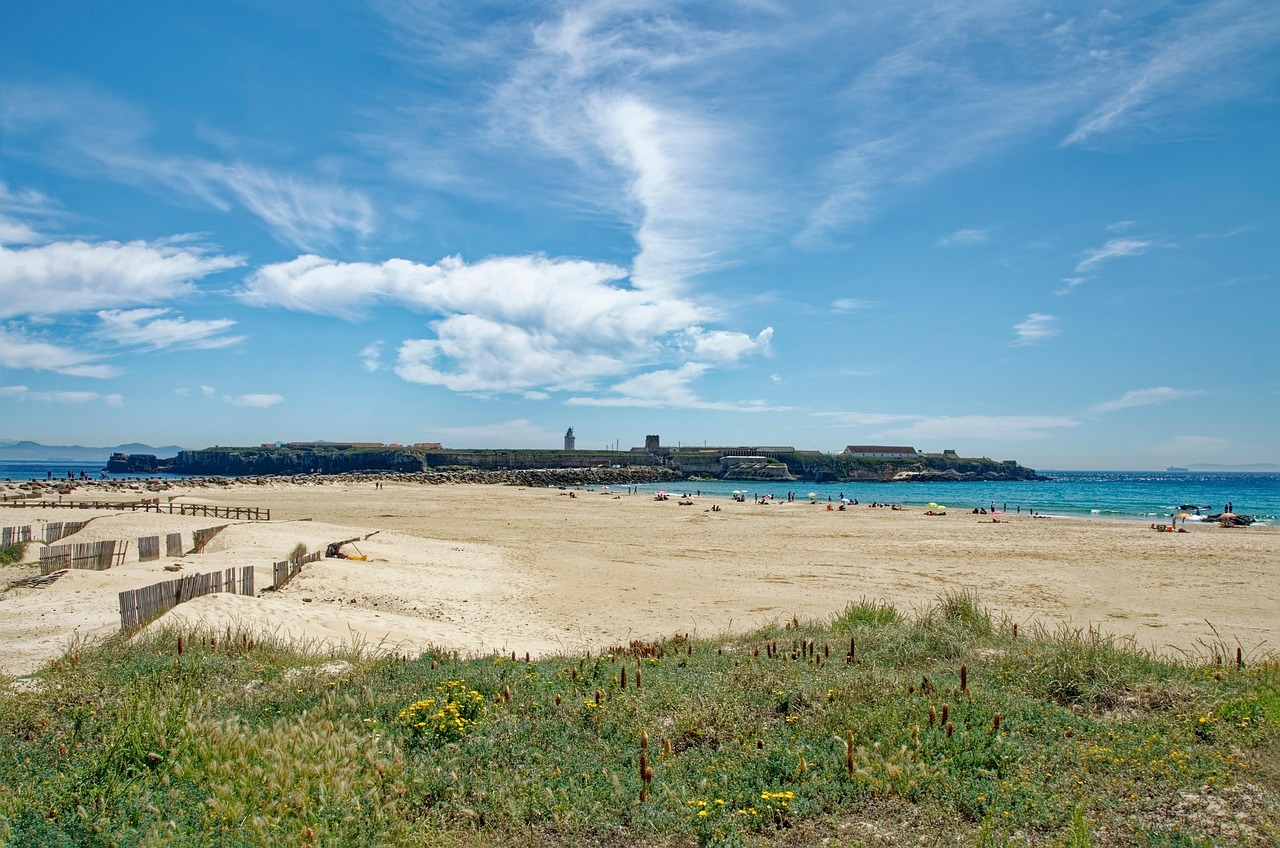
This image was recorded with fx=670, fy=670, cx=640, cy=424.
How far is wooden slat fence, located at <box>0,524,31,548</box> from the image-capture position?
62.5ft

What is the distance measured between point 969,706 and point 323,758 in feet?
18.3

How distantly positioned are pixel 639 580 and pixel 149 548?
1404 cm

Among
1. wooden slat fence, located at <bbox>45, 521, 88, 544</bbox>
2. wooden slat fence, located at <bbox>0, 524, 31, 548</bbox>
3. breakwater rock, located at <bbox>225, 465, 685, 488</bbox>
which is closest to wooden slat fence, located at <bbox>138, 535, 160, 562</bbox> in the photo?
wooden slat fence, located at <bbox>0, 524, 31, 548</bbox>

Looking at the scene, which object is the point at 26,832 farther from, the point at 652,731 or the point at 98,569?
the point at 98,569

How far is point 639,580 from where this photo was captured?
67.0ft

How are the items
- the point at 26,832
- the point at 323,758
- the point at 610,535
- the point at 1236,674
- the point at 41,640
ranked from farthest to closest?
the point at 610,535
the point at 41,640
the point at 1236,674
the point at 323,758
the point at 26,832

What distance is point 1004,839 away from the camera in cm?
424

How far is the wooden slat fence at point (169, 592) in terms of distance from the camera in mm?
10086

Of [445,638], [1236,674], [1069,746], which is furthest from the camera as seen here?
[445,638]

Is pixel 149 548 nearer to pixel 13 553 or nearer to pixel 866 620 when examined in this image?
pixel 13 553

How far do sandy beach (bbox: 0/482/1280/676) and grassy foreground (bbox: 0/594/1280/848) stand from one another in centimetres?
352

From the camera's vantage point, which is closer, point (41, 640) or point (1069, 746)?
point (1069, 746)

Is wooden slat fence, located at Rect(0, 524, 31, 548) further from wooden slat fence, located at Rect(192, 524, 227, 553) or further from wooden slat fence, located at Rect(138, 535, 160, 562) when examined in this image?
wooden slat fence, located at Rect(192, 524, 227, 553)

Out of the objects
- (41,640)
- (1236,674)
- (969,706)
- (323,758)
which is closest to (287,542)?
(41,640)
